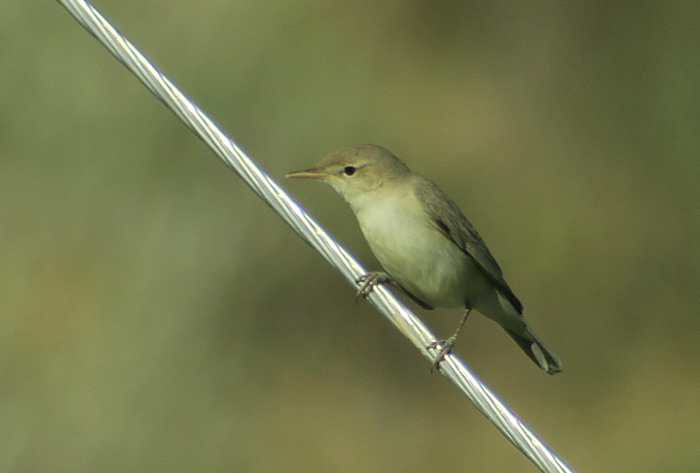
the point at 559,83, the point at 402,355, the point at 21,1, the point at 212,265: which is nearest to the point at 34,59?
the point at 21,1

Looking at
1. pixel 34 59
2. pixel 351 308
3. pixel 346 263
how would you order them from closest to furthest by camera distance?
pixel 346 263 → pixel 34 59 → pixel 351 308

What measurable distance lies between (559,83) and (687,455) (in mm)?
4226

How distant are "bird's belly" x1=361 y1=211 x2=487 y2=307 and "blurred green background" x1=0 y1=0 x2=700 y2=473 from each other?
12.1 feet

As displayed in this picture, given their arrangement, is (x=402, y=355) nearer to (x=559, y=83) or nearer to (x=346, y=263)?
(x=559, y=83)

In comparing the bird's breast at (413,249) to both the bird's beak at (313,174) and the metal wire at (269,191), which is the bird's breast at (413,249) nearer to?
the bird's beak at (313,174)

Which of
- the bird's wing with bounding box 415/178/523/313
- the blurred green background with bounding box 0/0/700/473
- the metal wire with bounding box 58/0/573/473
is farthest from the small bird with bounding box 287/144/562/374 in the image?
the blurred green background with bounding box 0/0/700/473

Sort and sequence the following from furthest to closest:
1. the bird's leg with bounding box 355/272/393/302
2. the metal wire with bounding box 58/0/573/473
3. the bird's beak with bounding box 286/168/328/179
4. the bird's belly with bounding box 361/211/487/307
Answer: the bird's beak with bounding box 286/168/328/179, the bird's belly with bounding box 361/211/487/307, the bird's leg with bounding box 355/272/393/302, the metal wire with bounding box 58/0/573/473

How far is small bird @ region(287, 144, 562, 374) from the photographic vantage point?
15.4 feet

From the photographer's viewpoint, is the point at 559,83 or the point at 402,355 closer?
the point at 402,355

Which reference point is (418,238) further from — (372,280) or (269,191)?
(269,191)

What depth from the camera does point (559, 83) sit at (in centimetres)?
1073

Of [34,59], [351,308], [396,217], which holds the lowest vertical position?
[351,308]

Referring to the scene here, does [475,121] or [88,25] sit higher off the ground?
[88,25]

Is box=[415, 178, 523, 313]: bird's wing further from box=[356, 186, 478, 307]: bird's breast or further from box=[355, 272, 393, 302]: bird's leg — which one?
box=[355, 272, 393, 302]: bird's leg
